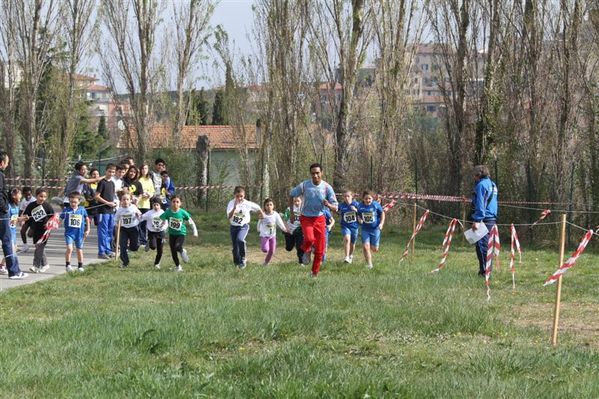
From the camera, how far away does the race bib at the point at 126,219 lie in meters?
17.6

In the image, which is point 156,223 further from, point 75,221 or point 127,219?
point 75,221

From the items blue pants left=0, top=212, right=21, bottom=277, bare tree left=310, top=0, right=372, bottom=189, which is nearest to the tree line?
bare tree left=310, top=0, right=372, bottom=189

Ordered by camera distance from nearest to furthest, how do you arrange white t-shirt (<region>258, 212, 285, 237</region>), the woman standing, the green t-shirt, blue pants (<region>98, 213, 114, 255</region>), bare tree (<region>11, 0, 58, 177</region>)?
1. the green t-shirt
2. white t-shirt (<region>258, 212, 285, 237</region>)
3. blue pants (<region>98, 213, 114, 255</region>)
4. the woman standing
5. bare tree (<region>11, 0, 58, 177</region>)

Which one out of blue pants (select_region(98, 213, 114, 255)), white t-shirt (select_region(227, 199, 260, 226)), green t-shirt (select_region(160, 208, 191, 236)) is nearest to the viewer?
green t-shirt (select_region(160, 208, 191, 236))

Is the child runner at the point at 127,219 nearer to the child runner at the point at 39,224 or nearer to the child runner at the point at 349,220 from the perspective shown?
the child runner at the point at 39,224

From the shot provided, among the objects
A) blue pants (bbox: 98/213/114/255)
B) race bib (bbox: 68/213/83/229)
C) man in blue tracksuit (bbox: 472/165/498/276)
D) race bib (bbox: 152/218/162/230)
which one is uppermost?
man in blue tracksuit (bbox: 472/165/498/276)

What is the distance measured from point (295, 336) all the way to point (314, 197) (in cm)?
602

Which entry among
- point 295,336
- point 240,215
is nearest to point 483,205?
point 240,215

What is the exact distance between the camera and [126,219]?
57.8 feet

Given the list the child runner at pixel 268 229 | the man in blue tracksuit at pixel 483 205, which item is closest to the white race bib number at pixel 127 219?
the child runner at pixel 268 229

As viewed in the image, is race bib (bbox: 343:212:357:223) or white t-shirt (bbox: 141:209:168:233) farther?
race bib (bbox: 343:212:357:223)

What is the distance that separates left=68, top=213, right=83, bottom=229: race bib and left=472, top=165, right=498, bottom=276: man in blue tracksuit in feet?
21.9

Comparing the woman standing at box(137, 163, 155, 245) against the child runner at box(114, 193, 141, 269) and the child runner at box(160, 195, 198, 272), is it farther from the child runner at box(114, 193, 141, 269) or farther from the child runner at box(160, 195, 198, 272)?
the child runner at box(160, 195, 198, 272)

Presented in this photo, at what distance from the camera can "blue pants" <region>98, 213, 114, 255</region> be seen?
62.5ft
